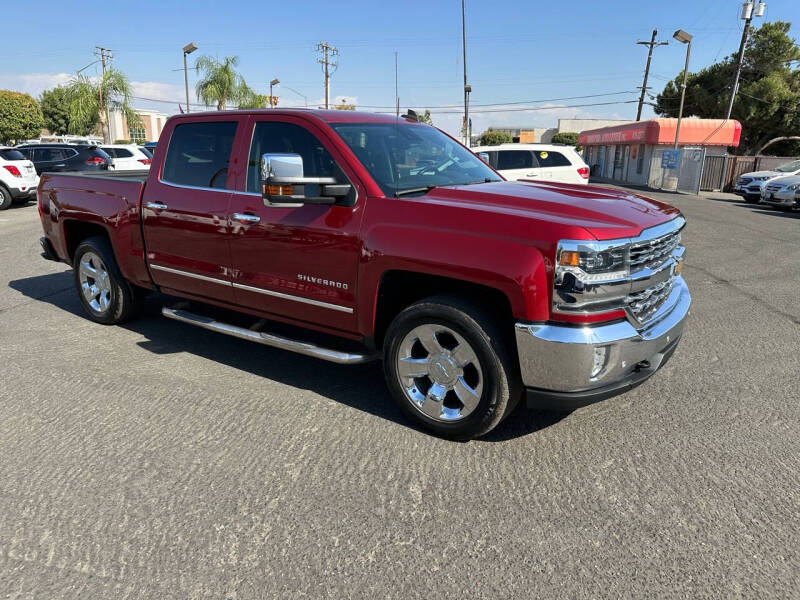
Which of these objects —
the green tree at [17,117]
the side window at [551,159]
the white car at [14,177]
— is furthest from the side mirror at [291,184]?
the green tree at [17,117]

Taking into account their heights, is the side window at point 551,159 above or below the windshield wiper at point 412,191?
below

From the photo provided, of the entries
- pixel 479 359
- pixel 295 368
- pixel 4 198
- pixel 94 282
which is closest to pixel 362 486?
pixel 479 359

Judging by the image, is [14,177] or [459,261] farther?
[14,177]

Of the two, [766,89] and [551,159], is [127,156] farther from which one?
[766,89]

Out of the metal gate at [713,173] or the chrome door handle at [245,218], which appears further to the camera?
the metal gate at [713,173]

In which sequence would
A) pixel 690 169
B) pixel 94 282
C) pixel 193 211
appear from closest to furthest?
pixel 193 211, pixel 94 282, pixel 690 169

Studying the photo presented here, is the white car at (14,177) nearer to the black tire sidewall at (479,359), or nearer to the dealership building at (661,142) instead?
the black tire sidewall at (479,359)

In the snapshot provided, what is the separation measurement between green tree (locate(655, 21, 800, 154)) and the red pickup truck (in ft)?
151

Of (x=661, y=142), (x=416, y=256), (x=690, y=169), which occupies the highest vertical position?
(x=661, y=142)

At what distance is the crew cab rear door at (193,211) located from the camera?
14.4 feet

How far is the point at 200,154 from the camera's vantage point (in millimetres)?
4637

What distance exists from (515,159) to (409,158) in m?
11.8

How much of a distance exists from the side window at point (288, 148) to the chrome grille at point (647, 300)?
6.34ft

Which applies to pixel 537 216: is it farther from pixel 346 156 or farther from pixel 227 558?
pixel 227 558
